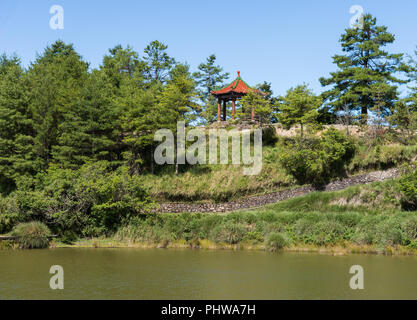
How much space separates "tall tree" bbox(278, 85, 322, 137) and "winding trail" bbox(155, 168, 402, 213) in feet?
15.0

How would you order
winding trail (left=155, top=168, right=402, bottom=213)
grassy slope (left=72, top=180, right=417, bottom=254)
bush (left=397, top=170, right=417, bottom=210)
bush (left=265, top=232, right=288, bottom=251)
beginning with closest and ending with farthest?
grassy slope (left=72, top=180, right=417, bottom=254) < bush (left=265, top=232, right=288, bottom=251) < bush (left=397, top=170, right=417, bottom=210) < winding trail (left=155, top=168, right=402, bottom=213)

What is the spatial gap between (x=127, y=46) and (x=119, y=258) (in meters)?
40.5

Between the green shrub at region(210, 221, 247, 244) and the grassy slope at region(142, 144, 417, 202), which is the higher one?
the grassy slope at region(142, 144, 417, 202)

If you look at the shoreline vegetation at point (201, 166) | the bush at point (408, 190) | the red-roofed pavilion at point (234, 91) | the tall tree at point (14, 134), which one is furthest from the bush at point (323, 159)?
the tall tree at point (14, 134)

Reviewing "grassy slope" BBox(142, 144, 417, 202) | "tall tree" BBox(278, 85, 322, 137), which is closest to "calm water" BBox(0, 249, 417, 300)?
"grassy slope" BBox(142, 144, 417, 202)

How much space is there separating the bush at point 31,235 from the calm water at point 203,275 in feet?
4.85

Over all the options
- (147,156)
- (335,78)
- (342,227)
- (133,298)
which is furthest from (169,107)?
(133,298)

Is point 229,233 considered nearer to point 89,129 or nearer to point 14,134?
point 89,129

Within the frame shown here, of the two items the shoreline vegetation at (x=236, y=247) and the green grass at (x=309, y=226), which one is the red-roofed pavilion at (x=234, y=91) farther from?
the shoreline vegetation at (x=236, y=247)

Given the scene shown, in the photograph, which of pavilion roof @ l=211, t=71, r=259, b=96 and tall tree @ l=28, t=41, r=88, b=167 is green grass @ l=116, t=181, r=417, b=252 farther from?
pavilion roof @ l=211, t=71, r=259, b=96

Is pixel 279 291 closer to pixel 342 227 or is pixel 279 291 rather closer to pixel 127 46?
pixel 342 227

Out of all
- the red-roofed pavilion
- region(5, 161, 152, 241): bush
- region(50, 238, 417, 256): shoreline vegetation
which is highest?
the red-roofed pavilion

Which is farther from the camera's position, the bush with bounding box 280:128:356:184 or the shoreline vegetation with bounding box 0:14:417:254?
the bush with bounding box 280:128:356:184

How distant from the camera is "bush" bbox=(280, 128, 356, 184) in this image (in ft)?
103
